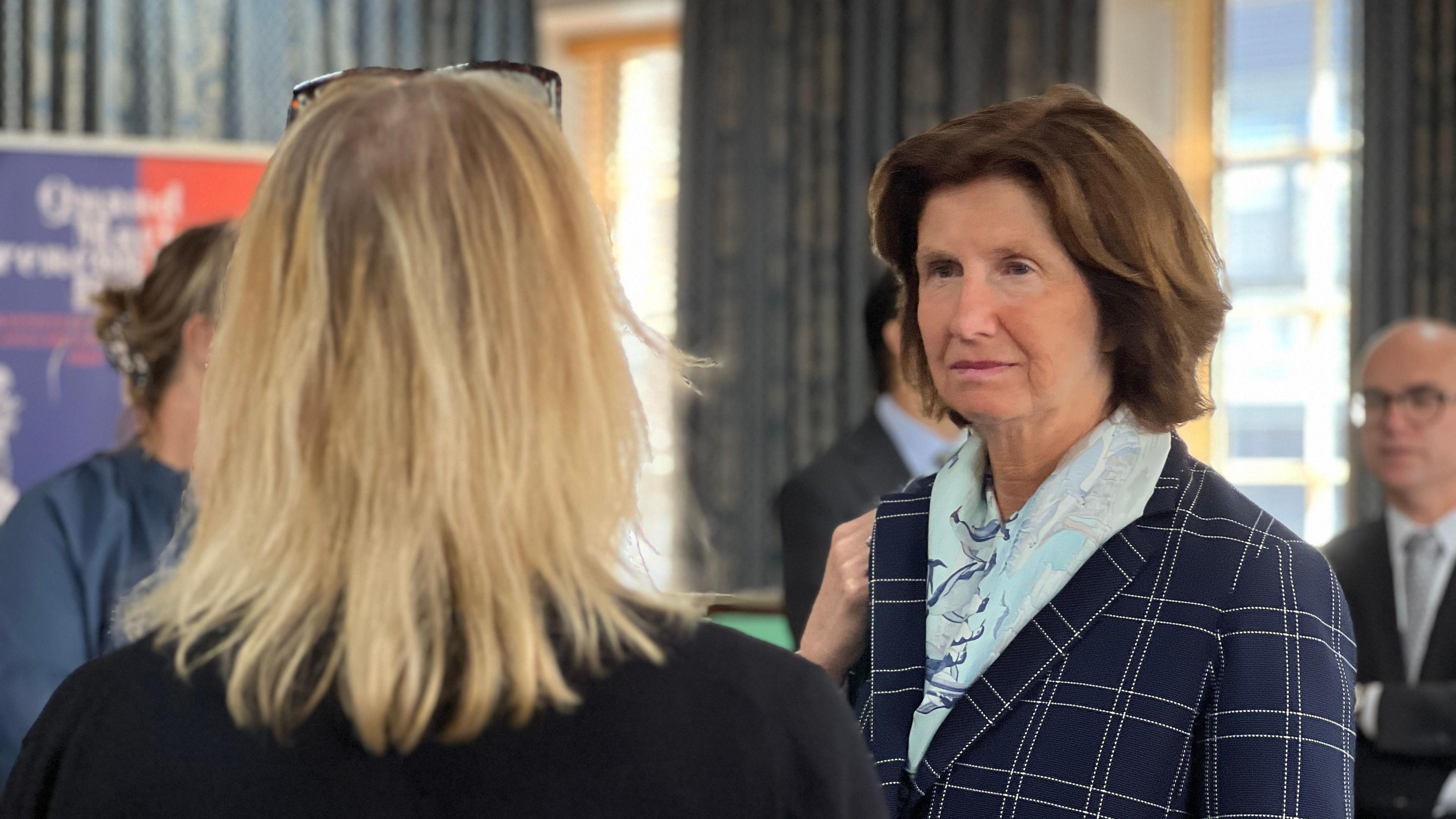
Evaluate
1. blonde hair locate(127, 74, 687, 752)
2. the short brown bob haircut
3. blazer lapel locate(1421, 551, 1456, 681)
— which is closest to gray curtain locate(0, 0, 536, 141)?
blazer lapel locate(1421, 551, 1456, 681)

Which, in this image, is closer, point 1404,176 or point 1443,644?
point 1443,644

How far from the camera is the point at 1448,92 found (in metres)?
4.48

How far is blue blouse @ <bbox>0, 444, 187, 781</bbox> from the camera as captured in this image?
188 cm

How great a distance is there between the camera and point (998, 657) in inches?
55.0

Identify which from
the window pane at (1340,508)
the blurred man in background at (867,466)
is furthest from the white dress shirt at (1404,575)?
the window pane at (1340,508)

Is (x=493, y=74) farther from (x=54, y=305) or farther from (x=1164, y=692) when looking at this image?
(x=54, y=305)

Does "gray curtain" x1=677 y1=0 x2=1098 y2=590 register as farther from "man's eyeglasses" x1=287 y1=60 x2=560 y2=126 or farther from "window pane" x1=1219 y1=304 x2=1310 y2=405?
"man's eyeglasses" x1=287 y1=60 x2=560 y2=126

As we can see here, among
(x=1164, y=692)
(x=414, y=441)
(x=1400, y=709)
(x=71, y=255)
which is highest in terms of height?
(x=71, y=255)

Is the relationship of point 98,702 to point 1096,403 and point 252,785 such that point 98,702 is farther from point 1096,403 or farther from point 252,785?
point 1096,403

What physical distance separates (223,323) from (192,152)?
11.8 ft

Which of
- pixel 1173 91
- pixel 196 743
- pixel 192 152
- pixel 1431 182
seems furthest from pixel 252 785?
pixel 1173 91

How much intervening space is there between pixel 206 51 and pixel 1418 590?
4.69 meters

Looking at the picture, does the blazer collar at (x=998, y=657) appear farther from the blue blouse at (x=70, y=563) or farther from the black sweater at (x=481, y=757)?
the blue blouse at (x=70, y=563)

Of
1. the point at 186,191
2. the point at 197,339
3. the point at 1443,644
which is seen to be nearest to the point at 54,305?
the point at 186,191
